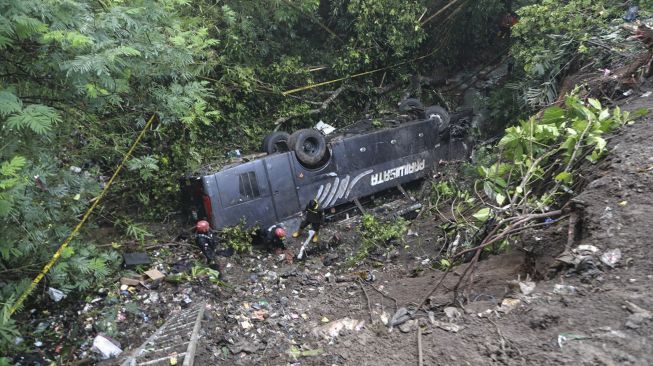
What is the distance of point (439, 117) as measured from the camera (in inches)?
310

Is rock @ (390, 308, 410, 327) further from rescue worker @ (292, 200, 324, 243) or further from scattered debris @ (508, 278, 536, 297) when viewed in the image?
rescue worker @ (292, 200, 324, 243)

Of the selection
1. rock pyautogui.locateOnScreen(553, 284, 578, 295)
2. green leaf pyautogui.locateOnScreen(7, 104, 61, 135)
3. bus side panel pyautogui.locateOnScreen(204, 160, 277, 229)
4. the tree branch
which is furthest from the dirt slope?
the tree branch

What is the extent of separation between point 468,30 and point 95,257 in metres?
9.23

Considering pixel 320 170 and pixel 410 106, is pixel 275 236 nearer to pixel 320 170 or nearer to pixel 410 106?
pixel 320 170

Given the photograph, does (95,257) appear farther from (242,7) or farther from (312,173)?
(242,7)

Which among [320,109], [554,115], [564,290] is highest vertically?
[320,109]

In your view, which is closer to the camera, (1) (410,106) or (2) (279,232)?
(2) (279,232)

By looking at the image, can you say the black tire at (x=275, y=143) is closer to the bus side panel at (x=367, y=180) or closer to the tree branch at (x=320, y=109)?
the bus side panel at (x=367, y=180)

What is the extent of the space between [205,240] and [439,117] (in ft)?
15.3

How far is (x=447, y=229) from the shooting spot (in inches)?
215

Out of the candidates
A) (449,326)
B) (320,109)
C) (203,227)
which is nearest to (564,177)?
(449,326)

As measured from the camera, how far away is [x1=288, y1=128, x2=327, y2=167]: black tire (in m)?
6.34

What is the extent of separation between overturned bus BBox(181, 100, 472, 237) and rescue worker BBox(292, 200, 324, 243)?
0.30ft

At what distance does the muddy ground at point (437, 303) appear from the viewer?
8.08ft
